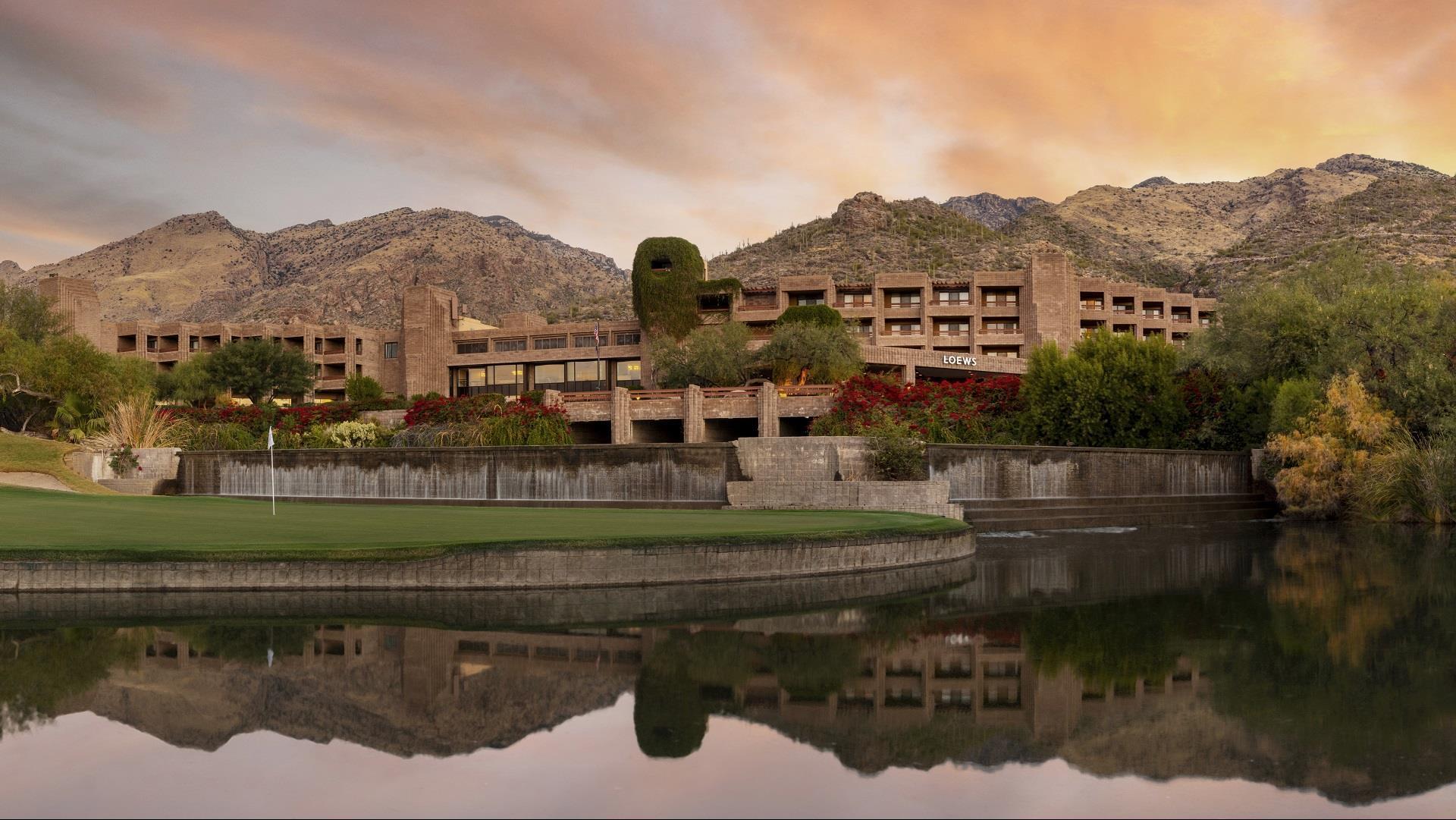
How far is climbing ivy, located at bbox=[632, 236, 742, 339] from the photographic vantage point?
82938 mm

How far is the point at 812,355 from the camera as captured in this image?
5547 cm

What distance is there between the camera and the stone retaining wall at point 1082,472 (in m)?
31.2

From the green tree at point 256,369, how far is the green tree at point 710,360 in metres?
33.0

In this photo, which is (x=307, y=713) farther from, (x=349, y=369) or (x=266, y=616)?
(x=349, y=369)

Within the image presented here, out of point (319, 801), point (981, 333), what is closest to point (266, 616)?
point (319, 801)

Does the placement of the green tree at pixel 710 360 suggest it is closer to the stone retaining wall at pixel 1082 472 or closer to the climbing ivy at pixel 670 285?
the climbing ivy at pixel 670 285

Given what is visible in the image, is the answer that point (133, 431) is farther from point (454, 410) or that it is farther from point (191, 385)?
point (191, 385)

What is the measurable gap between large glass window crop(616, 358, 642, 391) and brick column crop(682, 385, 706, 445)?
1721 inches

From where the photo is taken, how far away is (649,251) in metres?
83.4

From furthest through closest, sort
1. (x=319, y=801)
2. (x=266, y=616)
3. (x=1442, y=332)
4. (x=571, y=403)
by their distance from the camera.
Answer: (x=571, y=403)
(x=1442, y=332)
(x=266, y=616)
(x=319, y=801)

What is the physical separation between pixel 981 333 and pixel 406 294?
5149 cm

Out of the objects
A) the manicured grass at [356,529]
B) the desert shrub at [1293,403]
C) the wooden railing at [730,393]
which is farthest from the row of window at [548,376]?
the manicured grass at [356,529]

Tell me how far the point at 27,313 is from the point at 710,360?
74.5 meters

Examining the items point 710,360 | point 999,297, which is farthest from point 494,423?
point 999,297
